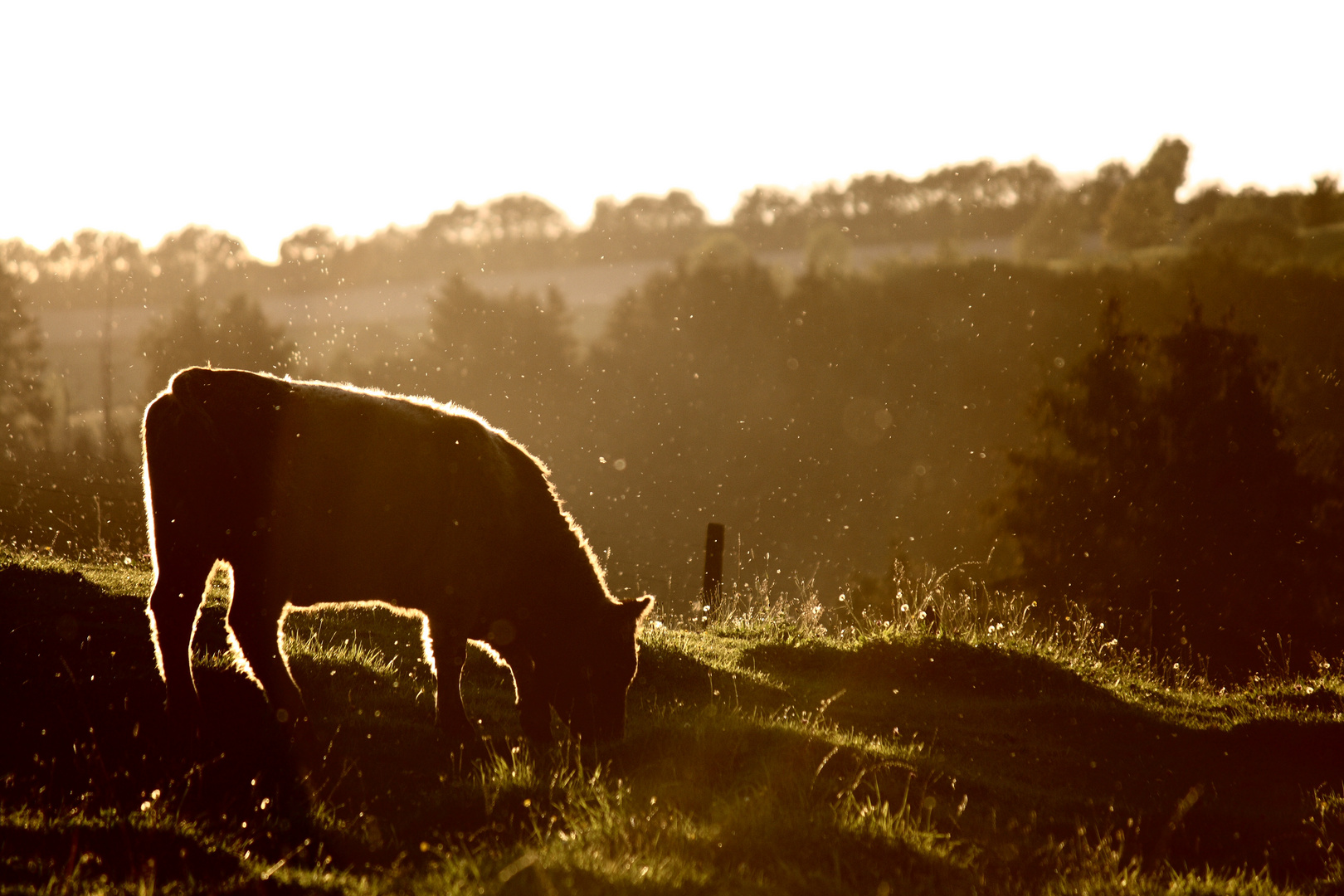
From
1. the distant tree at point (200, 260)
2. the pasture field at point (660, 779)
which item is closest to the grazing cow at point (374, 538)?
the pasture field at point (660, 779)

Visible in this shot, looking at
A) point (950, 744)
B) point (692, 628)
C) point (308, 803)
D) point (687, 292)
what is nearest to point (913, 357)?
point (687, 292)

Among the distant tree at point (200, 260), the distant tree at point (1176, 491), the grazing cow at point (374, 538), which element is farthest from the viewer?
the distant tree at point (200, 260)

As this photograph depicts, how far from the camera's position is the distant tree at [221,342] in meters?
50.9

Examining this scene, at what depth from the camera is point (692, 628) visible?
49.5 ft

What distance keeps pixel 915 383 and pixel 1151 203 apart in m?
17.0

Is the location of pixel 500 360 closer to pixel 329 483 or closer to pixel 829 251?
pixel 829 251

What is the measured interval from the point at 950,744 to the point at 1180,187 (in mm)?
70023

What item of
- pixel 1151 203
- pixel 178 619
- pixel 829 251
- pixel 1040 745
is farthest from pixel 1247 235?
pixel 178 619

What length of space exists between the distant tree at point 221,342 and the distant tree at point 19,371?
5.85 meters

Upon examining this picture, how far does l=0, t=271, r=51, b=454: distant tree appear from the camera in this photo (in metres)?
52.6

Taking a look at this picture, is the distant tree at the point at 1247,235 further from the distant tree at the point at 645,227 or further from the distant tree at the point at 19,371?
the distant tree at the point at 19,371

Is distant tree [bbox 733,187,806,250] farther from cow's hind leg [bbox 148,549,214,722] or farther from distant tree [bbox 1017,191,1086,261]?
cow's hind leg [bbox 148,549,214,722]

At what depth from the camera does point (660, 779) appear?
6.24m

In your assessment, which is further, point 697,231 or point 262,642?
point 697,231
